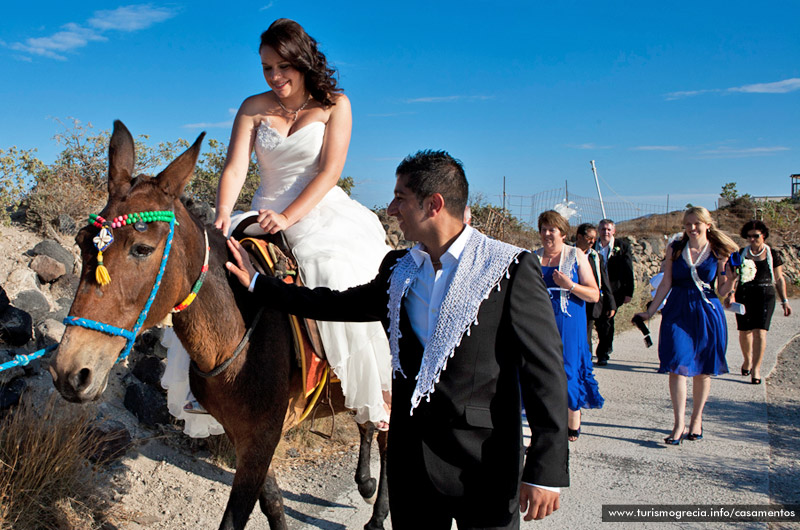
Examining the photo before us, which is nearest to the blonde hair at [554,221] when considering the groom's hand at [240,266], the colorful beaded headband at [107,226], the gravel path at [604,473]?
the gravel path at [604,473]

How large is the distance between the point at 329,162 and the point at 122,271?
167cm

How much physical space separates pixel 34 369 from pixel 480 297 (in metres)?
Answer: 4.18

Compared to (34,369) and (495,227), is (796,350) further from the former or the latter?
(34,369)

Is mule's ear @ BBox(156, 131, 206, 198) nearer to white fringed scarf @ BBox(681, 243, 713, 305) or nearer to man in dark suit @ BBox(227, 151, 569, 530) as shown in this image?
man in dark suit @ BBox(227, 151, 569, 530)

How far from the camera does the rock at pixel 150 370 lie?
535 centimetres

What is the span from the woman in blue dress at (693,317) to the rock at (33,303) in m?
5.83

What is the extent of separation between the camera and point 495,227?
1424 cm

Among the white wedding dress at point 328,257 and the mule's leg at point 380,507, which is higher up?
the white wedding dress at point 328,257

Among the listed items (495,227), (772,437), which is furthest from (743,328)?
(495,227)

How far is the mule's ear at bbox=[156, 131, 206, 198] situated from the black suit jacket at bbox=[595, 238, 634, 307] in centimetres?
825

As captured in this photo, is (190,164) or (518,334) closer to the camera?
(518,334)

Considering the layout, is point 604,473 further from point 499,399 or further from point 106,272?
point 106,272

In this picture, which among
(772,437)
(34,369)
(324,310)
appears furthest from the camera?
(772,437)

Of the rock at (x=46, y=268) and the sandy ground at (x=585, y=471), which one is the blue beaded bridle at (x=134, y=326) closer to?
the sandy ground at (x=585, y=471)
